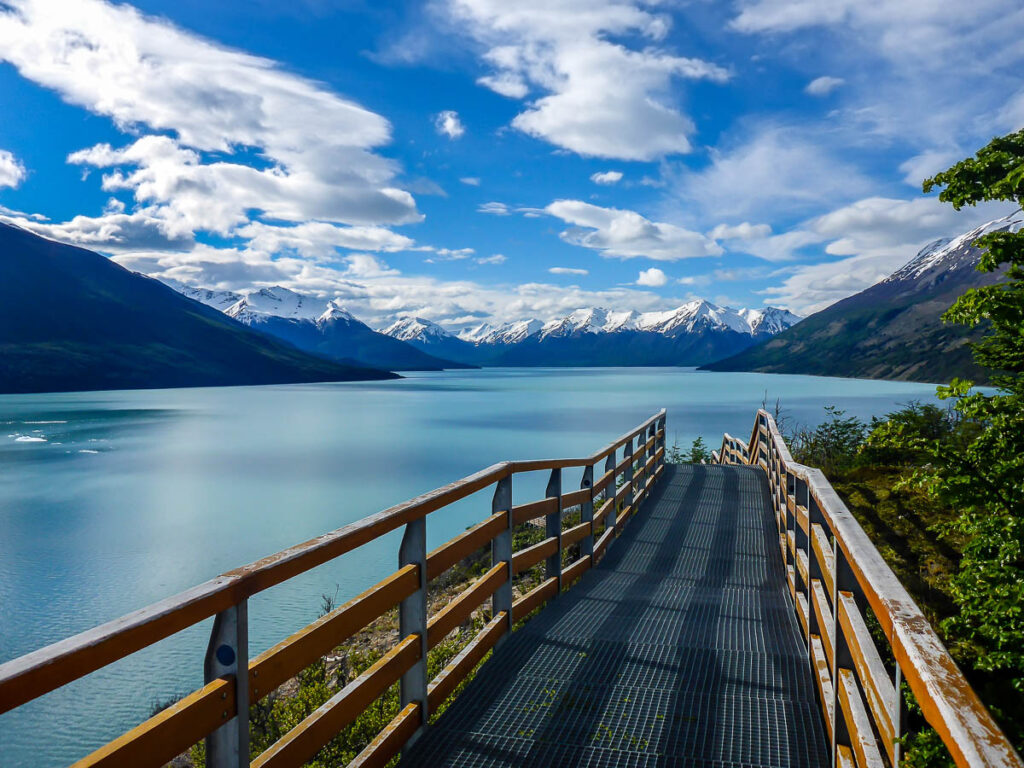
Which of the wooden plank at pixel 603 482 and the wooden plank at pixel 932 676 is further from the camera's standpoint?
the wooden plank at pixel 603 482

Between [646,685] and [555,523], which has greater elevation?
[555,523]

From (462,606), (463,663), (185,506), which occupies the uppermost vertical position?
(462,606)

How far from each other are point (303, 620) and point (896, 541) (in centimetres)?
1123

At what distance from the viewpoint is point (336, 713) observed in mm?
2689

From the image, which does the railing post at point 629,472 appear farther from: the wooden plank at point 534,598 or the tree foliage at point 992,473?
the tree foliage at point 992,473

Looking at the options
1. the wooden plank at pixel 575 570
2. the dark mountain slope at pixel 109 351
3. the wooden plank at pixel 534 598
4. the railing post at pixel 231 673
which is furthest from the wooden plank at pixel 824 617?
the dark mountain slope at pixel 109 351

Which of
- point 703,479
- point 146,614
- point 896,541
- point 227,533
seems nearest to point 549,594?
point 896,541

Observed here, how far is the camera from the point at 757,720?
11.7ft

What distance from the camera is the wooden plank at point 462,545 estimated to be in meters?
3.45

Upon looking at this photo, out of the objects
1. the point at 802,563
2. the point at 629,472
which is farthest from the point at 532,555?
the point at 629,472

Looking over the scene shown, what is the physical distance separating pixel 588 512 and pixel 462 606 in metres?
2.91

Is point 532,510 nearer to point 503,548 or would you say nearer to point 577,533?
point 503,548

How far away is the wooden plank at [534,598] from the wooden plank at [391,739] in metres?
1.59

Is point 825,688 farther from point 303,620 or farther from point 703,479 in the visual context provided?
point 303,620
